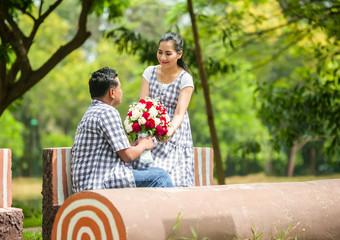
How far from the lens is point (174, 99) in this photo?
16.9ft

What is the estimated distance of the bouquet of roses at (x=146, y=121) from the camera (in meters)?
4.48

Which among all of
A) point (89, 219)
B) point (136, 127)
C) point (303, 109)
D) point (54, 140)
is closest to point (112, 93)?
point (136, 127)

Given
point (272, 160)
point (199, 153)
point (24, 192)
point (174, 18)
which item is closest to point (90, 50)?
→ point (24, 192)

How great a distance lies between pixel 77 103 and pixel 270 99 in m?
21.4

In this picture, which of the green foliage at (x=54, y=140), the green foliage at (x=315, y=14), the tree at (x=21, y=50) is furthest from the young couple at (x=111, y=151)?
the green foliage at (x=54, y=140)

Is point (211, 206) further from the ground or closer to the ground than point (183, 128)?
closer to the ground

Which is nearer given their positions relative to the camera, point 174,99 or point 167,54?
point 167,54

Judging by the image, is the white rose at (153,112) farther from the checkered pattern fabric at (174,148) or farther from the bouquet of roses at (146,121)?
the checkered pattern fabric at (174,148)

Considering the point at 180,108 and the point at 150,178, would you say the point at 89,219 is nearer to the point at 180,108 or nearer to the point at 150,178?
the point at 150,178

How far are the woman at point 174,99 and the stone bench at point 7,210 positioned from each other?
4.70 ft

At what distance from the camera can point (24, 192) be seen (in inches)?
1156

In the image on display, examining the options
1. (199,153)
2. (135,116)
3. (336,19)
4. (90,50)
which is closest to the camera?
(135,116)

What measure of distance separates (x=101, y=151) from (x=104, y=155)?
38 mm

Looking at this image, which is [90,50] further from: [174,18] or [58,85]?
[174,18]
